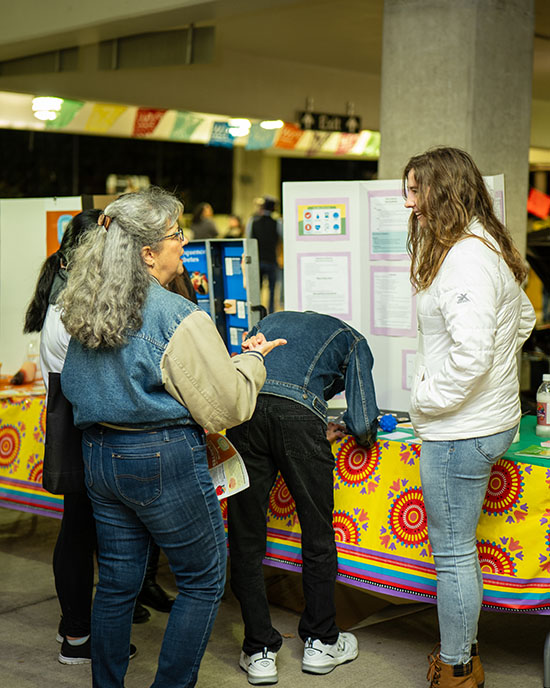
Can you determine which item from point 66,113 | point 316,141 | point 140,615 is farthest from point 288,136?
point 140,615

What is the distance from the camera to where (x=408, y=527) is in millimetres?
3064

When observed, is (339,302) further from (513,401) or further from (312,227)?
(513,401)

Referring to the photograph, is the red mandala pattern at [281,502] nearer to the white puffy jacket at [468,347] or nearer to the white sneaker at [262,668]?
the white sneaker at [262,668]

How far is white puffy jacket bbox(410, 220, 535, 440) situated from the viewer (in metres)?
2.42

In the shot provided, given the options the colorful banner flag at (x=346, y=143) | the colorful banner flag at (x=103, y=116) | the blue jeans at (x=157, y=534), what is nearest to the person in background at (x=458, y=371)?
the blue jeans at (x=157, y=534)

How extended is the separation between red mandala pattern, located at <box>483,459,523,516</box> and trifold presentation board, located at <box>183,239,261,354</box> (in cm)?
151

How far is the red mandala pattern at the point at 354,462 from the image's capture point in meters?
3.19

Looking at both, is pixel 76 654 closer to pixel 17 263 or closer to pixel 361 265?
pixel 361 265

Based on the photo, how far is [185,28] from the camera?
22.4ft

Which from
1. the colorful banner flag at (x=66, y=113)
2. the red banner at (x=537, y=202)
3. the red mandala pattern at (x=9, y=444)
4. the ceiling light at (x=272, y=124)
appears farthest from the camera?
the ceiling light at (x=272, y=124)

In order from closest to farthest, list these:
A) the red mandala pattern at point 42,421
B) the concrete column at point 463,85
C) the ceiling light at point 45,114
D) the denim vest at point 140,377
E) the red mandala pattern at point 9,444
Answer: the denim vest at point 140,377 < the red mandala pattern at point 42,421 < the red mandala pattern at point 9,444 < the concrete column at point 463,85 < the ceiling light at point 45,114

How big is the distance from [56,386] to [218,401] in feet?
2.23

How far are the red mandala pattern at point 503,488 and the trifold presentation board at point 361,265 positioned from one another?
31.0 inches

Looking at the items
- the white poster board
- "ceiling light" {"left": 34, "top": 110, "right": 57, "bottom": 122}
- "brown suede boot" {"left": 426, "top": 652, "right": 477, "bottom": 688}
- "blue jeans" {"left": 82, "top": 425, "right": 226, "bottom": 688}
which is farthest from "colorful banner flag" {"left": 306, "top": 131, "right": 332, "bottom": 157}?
"blue jeans" {"left": 82, "top": 425, "right": 226, "bottom": 688}
